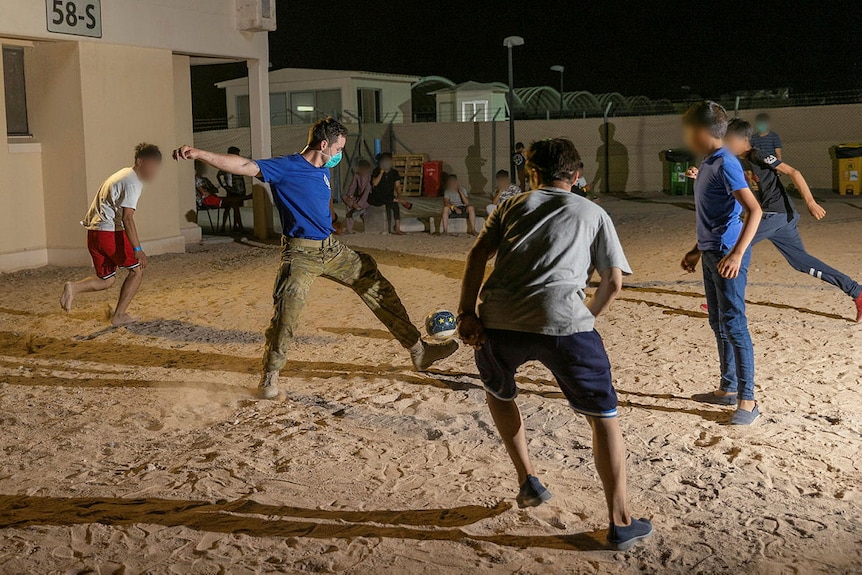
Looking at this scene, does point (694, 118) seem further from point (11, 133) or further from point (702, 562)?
point (11, 133)

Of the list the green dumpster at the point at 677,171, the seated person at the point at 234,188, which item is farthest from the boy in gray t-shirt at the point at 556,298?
the green dumpster at the point at 677,171

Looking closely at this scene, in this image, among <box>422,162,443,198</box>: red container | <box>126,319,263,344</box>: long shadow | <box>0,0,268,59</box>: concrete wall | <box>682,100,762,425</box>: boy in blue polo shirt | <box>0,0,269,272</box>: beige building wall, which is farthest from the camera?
<box>422,162,443,198</box>: red container

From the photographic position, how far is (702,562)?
3.88m

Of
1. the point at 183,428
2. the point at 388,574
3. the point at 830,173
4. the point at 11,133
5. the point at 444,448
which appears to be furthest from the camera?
the point at 830,173

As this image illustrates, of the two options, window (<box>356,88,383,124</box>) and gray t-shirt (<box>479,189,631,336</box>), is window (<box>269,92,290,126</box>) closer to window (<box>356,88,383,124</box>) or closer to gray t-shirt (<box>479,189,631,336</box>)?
window (<box>356,88,383,124</box>)

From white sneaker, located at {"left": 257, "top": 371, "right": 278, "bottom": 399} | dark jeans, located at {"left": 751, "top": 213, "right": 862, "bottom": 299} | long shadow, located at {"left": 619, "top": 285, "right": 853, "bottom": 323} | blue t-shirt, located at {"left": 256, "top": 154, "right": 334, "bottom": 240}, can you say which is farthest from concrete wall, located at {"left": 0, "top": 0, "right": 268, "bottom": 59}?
dark jeans, located at {"left": 751, "top": 213, "right": 862, "bottom": 299}

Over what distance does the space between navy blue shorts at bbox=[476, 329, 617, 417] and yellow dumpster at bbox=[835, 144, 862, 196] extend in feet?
64.1

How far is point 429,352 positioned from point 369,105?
27014 millimetres

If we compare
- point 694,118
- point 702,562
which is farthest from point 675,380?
point 702,562

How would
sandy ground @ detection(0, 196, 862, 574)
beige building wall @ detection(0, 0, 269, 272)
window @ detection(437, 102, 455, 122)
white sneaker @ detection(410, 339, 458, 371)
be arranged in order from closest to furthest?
sandy ground @ detection(0, 196, 862, 574)
white sneaker @ detection(410, 339, 458, 371)
beige building wall @ detection(0, 0, 269, 272)
window @ detection(437, 102, 455, 122)

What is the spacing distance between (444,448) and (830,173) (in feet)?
67.5

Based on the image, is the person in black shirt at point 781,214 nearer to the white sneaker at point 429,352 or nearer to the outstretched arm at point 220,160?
the white sneaker at point 429,352

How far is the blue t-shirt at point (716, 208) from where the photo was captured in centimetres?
561

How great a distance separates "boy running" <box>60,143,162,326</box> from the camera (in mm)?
8570
